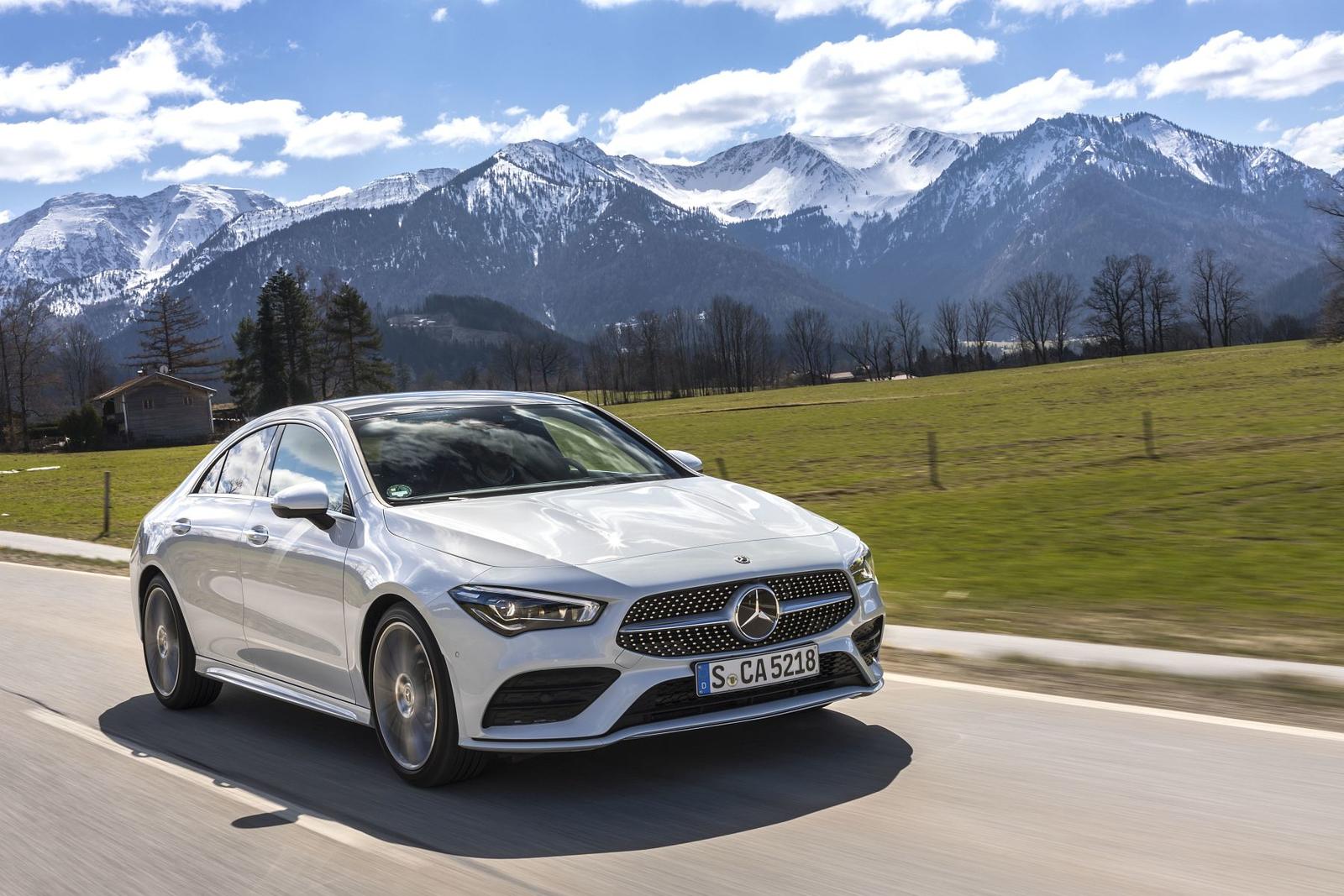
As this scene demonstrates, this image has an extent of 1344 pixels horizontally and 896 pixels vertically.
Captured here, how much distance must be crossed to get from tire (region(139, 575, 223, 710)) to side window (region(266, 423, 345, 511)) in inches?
51.0

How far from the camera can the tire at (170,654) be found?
7371 mm

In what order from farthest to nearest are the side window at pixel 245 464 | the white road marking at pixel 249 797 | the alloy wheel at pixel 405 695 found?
1. the side window at pixel 245 464
2. the alloy wheel at pixel 405 695
3. the white road marking at pixel 249 797

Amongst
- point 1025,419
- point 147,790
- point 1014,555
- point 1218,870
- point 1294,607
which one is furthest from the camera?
point 1025,419

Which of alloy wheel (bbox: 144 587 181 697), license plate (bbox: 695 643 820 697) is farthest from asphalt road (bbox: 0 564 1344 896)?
alloy wheel (bbox: 144 587 181 697)

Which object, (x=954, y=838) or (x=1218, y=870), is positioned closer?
(x=1218, y=870)

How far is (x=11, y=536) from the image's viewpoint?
24422 mm

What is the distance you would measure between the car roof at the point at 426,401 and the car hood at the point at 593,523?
959 millimetres

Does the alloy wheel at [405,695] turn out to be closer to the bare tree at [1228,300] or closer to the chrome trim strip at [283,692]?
the chrome trim strip at [283,692]

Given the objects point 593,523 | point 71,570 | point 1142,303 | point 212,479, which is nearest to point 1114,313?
point 1142,303

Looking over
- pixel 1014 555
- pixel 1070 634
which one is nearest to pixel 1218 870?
pixel 1070 634

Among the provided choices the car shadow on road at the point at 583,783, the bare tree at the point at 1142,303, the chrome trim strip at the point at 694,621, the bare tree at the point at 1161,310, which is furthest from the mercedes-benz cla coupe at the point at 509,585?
the bare tree at the point at 1161,310

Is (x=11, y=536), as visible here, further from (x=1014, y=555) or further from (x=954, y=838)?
(x=954, y=838)

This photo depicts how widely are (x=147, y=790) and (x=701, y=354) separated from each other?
6856 inches

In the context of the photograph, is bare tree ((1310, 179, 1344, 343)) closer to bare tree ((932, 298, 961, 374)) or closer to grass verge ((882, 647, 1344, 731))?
bare tree ((932, 298, 961, 374))
